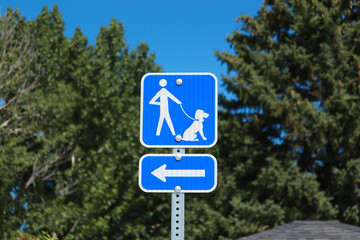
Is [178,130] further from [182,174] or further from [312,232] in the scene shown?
[312,232]

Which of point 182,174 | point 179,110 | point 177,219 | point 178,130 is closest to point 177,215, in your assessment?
point 177,219

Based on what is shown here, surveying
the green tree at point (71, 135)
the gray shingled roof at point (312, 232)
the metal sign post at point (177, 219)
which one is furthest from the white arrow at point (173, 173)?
the green tree at point (71, 135)

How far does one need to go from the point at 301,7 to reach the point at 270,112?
5571mm

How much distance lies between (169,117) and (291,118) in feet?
66.9

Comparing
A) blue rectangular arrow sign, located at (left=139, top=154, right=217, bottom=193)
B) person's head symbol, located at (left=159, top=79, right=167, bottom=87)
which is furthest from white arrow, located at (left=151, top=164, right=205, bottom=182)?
person's head symbol, located at (left=159, top=79, right=167, bottom=87)

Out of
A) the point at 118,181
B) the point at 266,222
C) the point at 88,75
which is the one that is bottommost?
the point at 266,222

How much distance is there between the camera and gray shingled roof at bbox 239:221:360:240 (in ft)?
53.3

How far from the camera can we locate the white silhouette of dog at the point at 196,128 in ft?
11.9

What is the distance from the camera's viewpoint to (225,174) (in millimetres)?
25938

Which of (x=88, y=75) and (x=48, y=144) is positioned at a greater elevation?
(x=88, y=75)

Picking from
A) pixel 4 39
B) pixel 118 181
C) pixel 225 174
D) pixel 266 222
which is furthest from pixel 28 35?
pixel 266 222

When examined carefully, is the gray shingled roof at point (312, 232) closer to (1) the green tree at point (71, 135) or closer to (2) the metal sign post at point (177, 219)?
(1) the green tree at point (71, 135)

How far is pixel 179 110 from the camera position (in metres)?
3.65

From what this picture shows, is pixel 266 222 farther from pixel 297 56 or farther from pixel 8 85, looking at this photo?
pixel 8 85
